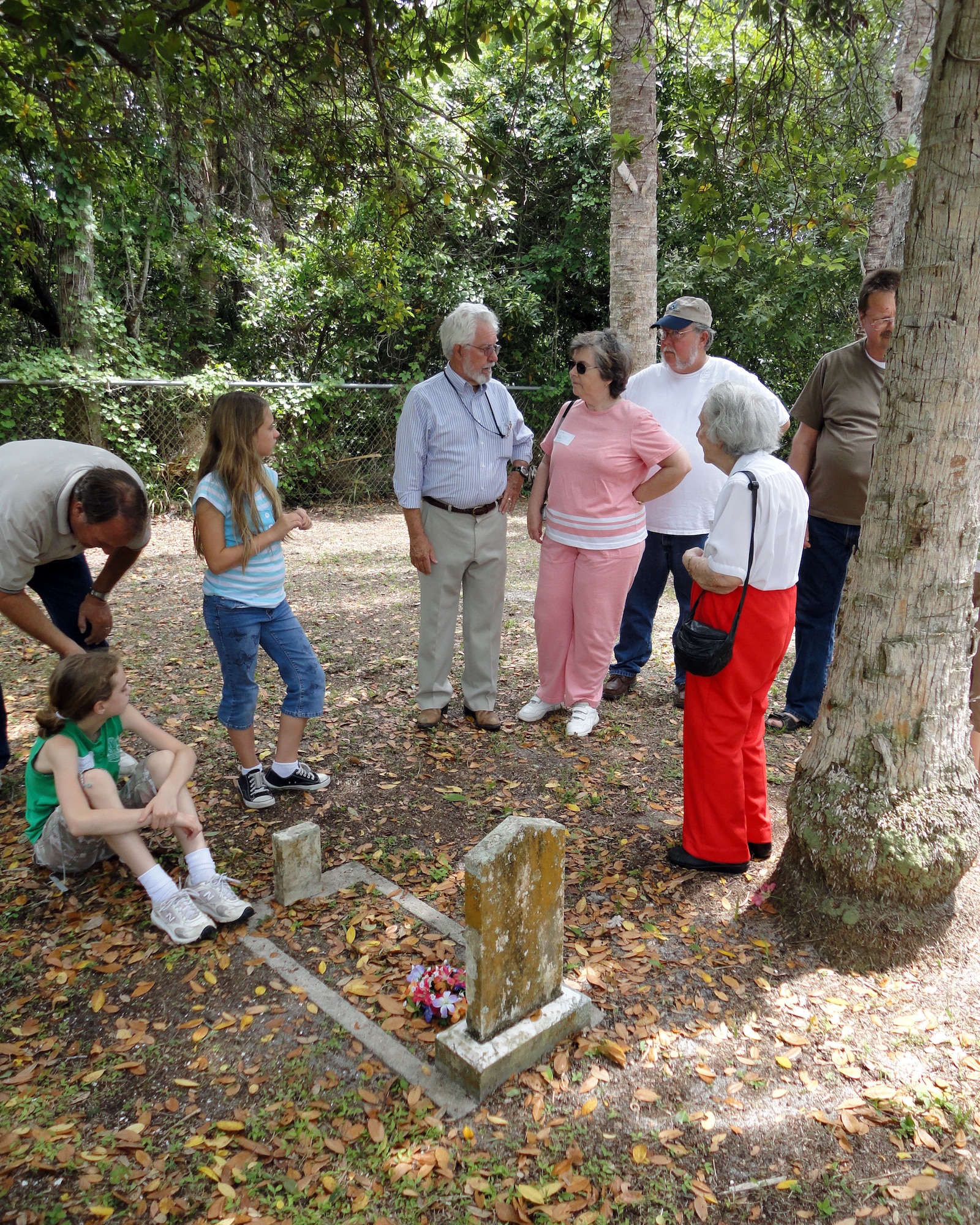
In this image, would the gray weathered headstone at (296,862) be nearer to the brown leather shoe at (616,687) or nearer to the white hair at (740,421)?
the white hair at (740,421)

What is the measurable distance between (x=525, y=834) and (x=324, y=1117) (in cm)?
94

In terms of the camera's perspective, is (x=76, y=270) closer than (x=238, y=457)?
No

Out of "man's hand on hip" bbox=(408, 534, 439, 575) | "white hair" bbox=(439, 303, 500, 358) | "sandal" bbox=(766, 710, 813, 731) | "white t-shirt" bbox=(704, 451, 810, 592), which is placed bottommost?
"sandal" bbox=(766, 710, 813, 731)

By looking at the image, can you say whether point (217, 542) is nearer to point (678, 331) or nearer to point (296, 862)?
point (296, 862)

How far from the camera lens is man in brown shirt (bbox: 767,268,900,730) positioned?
4.24 meters

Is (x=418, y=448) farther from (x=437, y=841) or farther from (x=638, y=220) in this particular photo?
(x=638, y=220)

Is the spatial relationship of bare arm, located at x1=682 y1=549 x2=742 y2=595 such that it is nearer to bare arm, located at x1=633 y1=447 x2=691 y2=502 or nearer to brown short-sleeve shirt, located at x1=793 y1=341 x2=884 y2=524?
bare arm, located at x1=633 y1=447 x2=691 y2=502

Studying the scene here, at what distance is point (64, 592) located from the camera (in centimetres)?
376

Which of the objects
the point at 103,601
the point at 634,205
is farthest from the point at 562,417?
the point at 634,205

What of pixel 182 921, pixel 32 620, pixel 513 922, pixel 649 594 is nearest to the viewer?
pixel 513 922

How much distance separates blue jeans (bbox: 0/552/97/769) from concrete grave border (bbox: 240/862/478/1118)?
1522 millimetres

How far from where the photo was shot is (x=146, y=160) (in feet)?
25.3

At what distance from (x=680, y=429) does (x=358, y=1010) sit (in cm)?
348

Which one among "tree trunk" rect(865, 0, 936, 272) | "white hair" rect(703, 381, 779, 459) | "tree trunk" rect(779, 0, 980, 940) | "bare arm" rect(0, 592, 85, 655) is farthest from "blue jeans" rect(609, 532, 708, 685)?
"tree trunk" rect(865, 0, 936, 272)
